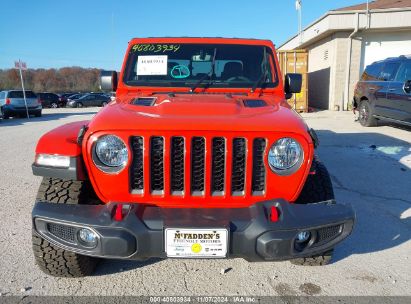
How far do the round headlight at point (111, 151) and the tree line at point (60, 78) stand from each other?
65457 mm

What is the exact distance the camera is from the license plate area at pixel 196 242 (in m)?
2.12

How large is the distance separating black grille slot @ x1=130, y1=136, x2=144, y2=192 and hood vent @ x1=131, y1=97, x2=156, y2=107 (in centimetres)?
53

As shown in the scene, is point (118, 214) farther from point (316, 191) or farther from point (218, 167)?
point (316, 191)

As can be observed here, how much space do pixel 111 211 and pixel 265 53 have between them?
98.6 inches

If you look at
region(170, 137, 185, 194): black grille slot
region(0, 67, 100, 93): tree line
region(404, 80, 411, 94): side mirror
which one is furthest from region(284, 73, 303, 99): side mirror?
region(0, 67, 100, 93): tree line

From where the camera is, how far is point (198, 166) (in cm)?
232

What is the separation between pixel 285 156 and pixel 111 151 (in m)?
1.16

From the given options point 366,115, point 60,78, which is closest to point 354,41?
point 366,115

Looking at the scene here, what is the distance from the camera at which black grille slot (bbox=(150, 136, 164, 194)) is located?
7.47 ft

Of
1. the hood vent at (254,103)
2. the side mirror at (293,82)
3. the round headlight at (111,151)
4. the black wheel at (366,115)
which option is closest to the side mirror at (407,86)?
the black wheel at (366,115)

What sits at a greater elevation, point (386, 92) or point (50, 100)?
point (386, 92)

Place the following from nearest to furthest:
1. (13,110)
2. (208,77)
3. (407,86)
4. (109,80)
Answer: (208,77) < (109,80) < (407,86) < (13,110)

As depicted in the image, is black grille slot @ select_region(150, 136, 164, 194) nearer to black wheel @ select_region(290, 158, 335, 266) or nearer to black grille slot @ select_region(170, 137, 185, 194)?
black grille slot @ select_region(170, 137, 185, 194)

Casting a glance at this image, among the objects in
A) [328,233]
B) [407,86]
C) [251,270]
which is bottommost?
[251,270]
